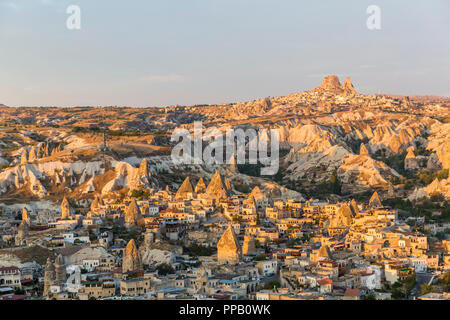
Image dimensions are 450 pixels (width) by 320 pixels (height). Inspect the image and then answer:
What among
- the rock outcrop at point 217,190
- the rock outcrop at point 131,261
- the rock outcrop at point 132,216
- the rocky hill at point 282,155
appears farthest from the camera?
the rocky hill at point 282,155

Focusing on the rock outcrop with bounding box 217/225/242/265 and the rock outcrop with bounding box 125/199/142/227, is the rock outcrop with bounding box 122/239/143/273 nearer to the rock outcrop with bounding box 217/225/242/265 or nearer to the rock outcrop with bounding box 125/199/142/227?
the rock outcrop with bounding box 217/225/242/265

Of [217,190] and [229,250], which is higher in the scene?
[217,190]

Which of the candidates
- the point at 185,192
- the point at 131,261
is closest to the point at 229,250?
the point at 131,261

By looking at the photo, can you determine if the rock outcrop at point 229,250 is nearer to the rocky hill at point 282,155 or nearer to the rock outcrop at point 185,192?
the rock outcrop at point 185,192

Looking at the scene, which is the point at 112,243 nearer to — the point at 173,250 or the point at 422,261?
the point at 173,250

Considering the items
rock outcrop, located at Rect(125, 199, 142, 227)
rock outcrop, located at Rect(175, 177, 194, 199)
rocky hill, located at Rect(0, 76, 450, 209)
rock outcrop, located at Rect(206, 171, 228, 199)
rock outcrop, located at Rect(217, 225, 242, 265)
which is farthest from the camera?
rocky hill, located at Rect(0, 76, 450, 209)

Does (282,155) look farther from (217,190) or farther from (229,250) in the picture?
(229,250)

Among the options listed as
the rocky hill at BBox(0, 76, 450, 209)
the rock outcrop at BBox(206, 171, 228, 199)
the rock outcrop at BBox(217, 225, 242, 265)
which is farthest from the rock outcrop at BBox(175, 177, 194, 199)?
the rock outcrop at BBox(217, 225, 242, 265)

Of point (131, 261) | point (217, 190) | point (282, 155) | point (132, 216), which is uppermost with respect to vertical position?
point (282, 155)

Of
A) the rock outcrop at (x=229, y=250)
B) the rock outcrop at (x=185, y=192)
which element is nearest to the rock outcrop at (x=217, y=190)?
the rock outcrop at (x=185, y=192)

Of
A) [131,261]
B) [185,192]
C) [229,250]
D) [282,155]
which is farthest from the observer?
[282,155]

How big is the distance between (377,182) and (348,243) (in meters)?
43.0

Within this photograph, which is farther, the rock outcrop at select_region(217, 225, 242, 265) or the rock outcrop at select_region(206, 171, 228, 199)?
the rock outcrop at select_region(206, 171, 228, 199)
